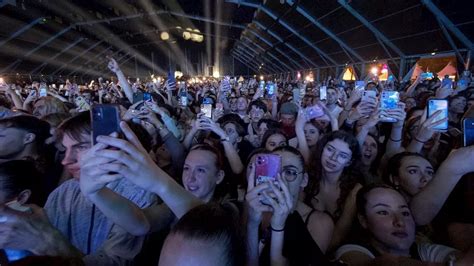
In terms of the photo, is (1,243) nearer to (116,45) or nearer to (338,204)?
(338,204)

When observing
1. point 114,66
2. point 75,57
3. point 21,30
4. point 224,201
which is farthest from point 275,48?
point 224,201

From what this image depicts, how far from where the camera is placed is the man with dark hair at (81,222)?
1458mm

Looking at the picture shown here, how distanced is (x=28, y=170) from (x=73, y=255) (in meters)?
0.93

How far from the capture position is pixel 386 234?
233 cm

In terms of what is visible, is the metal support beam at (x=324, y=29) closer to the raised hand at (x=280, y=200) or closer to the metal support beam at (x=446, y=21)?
the metal support beam at (x=446, y=21)

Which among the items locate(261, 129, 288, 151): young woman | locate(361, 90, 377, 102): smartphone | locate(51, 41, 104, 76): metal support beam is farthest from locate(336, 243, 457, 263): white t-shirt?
locate(51, 41, 104, 76): metal support beam

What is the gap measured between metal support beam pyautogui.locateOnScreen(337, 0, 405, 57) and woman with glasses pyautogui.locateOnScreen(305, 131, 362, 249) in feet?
58.1

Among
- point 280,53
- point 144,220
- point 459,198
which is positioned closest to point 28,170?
point 144,220

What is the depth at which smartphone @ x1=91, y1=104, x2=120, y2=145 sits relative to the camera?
5.00 feet

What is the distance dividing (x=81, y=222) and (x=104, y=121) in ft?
2.84

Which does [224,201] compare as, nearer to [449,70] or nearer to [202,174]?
[202,174]

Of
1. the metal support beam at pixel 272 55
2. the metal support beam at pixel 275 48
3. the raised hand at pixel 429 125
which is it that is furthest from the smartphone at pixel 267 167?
the metal support beam at pixel 272 55

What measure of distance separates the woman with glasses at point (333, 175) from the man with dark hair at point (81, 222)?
5.91 ft

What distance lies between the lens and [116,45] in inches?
1471
